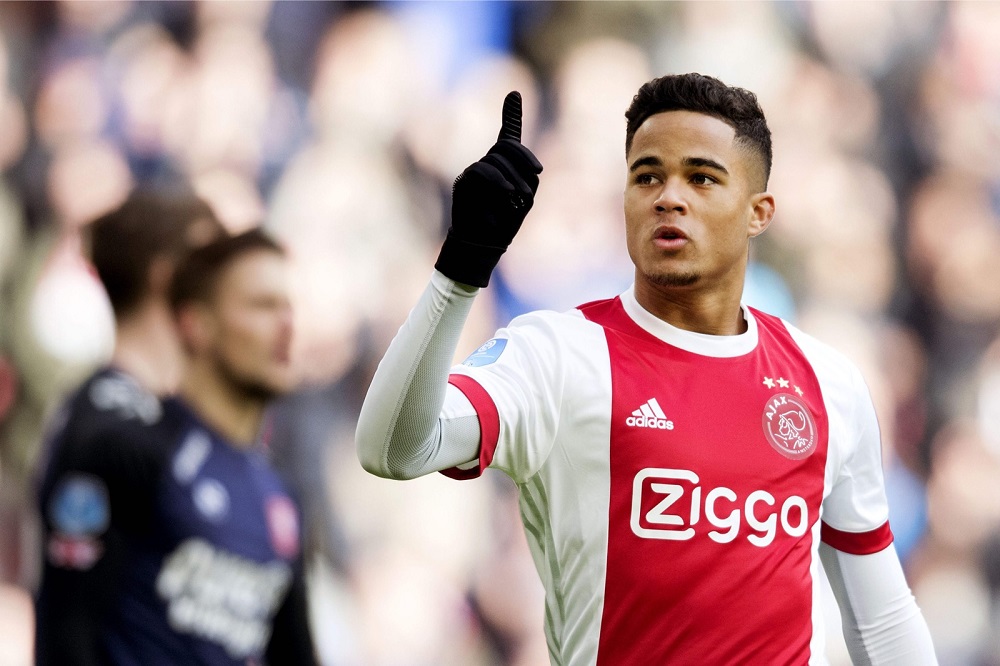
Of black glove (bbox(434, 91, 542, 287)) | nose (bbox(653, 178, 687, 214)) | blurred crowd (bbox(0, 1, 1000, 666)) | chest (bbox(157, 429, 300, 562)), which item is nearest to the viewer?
black glove (bbox(434, 91, 542, 287))

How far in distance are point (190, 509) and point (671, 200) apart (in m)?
1.48

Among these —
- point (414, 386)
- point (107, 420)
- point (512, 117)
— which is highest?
point (512, 117)

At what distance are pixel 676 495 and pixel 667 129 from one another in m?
0.76

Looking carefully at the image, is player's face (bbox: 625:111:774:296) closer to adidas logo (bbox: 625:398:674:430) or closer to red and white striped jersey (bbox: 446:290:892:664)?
red and white striped jersey (bbox: 446:290:892:664)

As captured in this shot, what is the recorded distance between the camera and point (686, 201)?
227 cm

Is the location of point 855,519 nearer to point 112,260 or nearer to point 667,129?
point 667,129

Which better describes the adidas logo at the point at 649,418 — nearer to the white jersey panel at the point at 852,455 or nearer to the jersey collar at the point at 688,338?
the jersey collar at the point at 688,338

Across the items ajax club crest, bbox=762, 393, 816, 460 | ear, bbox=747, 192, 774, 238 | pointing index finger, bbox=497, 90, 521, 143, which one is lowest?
ajax club crest, bbox=762, 393, 816, 460

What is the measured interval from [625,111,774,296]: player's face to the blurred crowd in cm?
318

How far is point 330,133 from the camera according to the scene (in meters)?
5.67

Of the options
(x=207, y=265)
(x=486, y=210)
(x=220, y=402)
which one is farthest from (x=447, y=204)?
(x=486, y=210)

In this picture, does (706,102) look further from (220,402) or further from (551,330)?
(220,402)

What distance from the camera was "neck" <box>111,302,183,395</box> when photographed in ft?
9.96

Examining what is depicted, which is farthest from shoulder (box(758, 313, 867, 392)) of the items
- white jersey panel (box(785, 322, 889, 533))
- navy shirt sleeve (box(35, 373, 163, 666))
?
navy shirt sleeve (box(35, 373, 163, 666))
